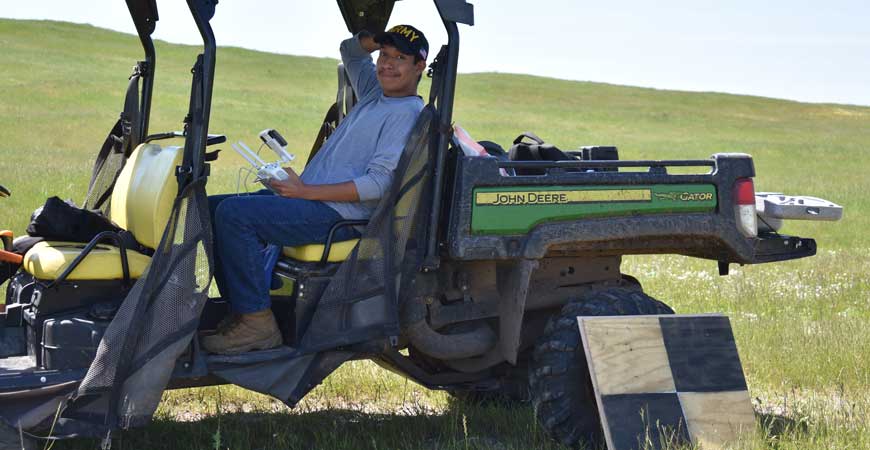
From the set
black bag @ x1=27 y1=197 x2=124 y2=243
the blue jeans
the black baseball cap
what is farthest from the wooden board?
black bag @ x1=27 y1=197 x2=124 y2=243

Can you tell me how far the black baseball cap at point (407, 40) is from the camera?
5.11 metres

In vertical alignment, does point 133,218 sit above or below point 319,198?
below

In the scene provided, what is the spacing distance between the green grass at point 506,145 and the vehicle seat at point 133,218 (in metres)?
0.99

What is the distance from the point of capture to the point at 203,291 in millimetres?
4496

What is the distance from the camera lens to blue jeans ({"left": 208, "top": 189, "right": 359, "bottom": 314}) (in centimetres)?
467

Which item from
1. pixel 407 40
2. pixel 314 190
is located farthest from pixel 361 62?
pixel 314 190

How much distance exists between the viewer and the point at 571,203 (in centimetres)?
515

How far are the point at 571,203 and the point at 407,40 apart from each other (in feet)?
3.40

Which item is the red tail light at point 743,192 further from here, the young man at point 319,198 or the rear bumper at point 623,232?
the young man at point 319,198

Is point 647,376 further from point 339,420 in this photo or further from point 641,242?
point 339,420

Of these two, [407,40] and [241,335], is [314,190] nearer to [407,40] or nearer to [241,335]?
[241,335]

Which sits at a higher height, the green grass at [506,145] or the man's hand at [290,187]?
the man's hand at [290,187]

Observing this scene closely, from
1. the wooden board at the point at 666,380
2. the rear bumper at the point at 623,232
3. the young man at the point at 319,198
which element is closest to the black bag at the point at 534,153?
the rear bumper at the point at 623,232

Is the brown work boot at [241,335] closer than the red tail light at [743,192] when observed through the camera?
Yes
